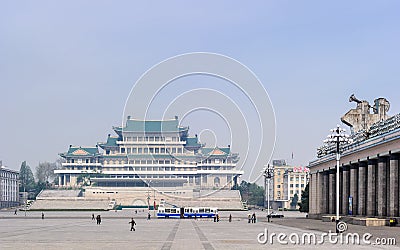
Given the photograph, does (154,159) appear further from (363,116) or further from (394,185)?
(394,185)

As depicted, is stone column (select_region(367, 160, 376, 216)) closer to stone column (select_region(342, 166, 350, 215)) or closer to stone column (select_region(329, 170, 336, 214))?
stone column (select_region(342, 166, 350, 215))

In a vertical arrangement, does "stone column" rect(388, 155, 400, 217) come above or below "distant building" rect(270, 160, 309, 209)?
above

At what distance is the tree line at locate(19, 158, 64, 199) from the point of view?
163m

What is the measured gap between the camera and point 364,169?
57.2 m

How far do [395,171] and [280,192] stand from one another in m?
116

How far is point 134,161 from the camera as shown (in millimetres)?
170625

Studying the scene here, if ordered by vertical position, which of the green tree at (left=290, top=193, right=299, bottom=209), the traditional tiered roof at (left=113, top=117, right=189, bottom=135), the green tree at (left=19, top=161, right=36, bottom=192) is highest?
the traditional tiered roof at (left=113, top=117, right=189, bottom=135)

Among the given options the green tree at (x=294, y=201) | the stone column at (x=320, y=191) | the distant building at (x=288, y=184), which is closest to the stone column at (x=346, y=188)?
the stone column at (x=320, y=191)

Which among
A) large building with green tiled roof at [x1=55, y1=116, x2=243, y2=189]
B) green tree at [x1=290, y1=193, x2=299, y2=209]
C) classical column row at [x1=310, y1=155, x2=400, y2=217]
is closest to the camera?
classical column row at [x1=310, y1=155, x2=400, y2=217]

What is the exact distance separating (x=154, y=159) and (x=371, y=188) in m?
118

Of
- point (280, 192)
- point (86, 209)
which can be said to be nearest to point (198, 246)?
point (86, 209)

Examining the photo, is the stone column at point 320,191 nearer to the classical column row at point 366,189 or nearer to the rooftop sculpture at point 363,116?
the classical column row at point 366,189

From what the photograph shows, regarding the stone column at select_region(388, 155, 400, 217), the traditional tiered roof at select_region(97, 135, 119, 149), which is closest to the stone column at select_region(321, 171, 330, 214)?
the stone column at select_region(388, 155, 400, 217)

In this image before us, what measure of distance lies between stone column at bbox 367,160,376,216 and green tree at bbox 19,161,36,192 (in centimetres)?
12395
